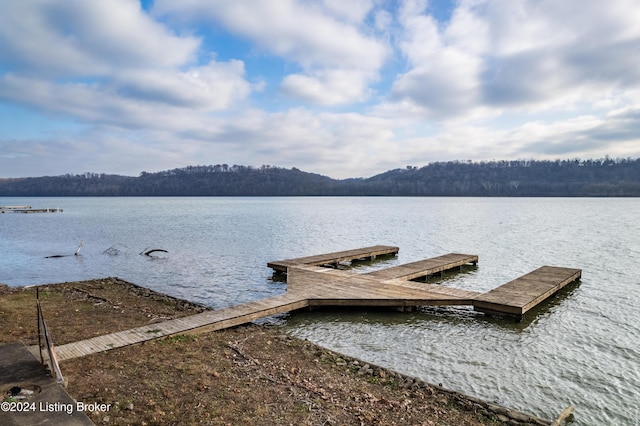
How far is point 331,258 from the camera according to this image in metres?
22.1

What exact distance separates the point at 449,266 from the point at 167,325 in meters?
15.5

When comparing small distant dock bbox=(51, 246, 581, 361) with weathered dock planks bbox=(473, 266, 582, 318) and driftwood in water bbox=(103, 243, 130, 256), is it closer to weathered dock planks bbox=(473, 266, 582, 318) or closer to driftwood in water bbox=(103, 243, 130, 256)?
weathered dock planks bbox=(473, 266, 582, 318)

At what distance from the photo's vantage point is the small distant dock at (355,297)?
9.07 meters

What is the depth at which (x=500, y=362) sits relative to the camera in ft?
30.7

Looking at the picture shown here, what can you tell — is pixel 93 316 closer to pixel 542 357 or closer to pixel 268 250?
pixel 542 357

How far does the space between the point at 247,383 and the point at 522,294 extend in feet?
36.0

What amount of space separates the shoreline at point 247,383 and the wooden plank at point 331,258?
9.39 meters

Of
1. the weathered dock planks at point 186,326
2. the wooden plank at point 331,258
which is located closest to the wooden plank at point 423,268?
the wooden plank at point 331,258

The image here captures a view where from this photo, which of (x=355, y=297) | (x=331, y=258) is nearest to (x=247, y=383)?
(x=355, y=297)

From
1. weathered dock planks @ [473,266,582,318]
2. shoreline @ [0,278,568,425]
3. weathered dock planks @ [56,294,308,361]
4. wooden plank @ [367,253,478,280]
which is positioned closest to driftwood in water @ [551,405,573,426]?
shoreline @ [0,278,568,425]

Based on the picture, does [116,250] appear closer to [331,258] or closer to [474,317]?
[331,258]

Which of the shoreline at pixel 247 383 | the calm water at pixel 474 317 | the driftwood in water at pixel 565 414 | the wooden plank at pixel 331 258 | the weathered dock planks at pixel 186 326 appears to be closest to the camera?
the shoreline at pixel 247 383

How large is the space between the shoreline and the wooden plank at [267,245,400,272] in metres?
9.39

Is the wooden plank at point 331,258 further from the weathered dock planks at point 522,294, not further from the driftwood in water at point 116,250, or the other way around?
the driftwood in water at point 116,250
